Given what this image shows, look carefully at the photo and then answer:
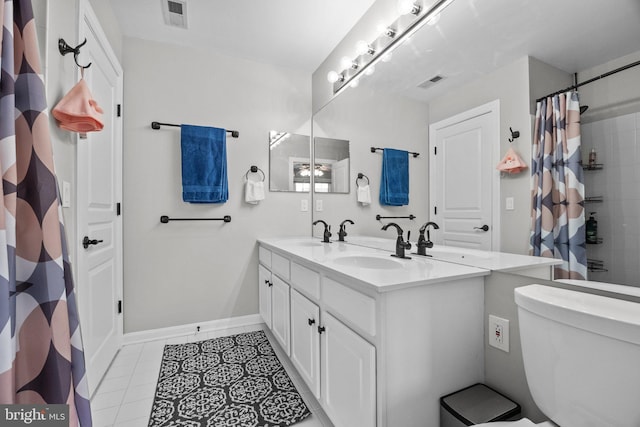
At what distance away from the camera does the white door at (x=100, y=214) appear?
5.07 feet

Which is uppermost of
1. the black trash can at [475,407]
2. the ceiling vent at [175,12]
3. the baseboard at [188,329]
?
the ceiling vent at [175,12]

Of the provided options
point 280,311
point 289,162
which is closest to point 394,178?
point 280,311

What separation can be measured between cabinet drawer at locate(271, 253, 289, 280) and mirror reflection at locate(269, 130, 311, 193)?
0.79 metres

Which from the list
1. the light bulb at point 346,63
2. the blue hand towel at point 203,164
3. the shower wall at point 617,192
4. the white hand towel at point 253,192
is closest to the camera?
the shower wall at point 617,192

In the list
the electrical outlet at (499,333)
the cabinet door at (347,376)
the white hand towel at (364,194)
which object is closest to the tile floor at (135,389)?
the cabinet door at (347,376)

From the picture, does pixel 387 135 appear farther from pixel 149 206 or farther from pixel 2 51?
pixel 149 206

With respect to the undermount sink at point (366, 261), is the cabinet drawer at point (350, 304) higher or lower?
lower

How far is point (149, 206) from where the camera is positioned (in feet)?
7.50

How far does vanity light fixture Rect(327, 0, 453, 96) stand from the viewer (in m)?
1.49

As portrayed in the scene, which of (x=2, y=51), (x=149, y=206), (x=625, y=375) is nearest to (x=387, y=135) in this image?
(x=625, y=375)

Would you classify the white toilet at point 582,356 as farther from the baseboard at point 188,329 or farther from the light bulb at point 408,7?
the baseboard at point 188,329

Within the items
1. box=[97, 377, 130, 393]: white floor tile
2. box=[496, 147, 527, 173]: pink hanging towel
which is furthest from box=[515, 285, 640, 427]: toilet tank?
box=[97, 377, 130, 393]: white floor tile

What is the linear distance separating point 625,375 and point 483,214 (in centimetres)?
67

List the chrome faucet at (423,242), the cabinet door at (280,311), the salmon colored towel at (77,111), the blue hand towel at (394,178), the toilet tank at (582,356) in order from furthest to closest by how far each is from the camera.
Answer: the cabinet door at (280,311), the blue hand towel at (394,178), the chrome faucet at (423,242), the salmon colored towel at (77,111), the toilet tank at (582,356)
